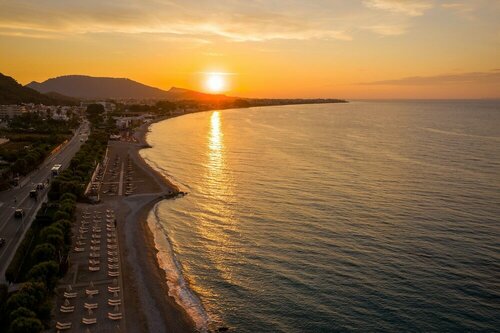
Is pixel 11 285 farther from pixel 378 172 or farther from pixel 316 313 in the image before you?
pixel 378 172

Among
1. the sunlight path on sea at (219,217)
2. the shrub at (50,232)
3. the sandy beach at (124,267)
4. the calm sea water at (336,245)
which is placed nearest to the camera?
the sandy beach at (124,267)

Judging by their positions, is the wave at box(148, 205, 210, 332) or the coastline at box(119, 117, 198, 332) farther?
the wave at box(148, 205, 210, 332)

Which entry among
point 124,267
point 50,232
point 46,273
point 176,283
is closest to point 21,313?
point 46,273

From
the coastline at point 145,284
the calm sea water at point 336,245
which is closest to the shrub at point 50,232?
the coastline at point 145,284

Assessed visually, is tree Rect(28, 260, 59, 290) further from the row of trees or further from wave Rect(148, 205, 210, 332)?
wave Rect(148, 205, 210, 332)

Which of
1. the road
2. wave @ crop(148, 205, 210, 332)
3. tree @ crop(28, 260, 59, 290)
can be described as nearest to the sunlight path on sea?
wave @ crop(148, 205, 210, 332)

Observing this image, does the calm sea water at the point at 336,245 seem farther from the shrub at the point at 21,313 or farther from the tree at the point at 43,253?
the shrub at the point at 21,313
